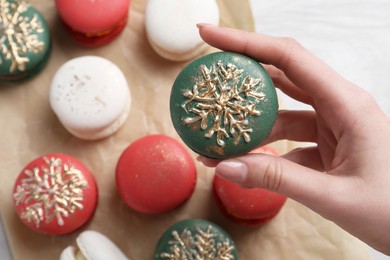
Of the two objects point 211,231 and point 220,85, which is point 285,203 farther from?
point 220,85

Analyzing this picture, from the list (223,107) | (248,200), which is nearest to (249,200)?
(248,200)

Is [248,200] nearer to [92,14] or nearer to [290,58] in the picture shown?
[290,58]

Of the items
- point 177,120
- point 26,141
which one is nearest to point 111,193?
point 26,141

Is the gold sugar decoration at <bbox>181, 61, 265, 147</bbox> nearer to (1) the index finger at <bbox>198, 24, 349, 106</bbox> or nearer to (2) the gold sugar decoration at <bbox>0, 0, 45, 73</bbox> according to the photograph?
(1) the index finger at <bbox>198, 24, 349, 106</bbox>

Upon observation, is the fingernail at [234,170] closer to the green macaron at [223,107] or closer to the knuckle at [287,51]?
the green macaron at [223,107]

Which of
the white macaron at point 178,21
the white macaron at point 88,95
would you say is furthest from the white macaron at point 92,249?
the white macaron at point 178,21

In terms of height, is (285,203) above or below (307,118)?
below

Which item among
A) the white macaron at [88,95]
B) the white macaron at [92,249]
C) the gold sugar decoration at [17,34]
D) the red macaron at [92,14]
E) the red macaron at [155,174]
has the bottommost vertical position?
the white macaron at [92,249]
